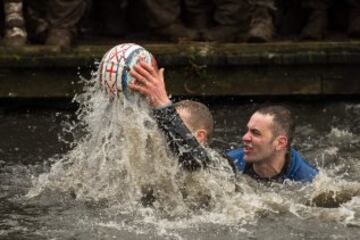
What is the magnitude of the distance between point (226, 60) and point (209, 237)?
14.5 ft

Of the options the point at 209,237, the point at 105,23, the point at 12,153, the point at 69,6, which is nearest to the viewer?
the point at 209,237

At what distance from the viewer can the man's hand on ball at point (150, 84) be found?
6.16 metres

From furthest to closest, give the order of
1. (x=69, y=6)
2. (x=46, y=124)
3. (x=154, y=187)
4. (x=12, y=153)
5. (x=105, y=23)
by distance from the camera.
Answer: (x=105, y=23)
(x=69, y=6)
(x=46, y=124)
(x=12, y=153)
(x=154, y=187)

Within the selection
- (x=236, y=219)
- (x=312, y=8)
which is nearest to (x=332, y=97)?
(x=312, y=8)

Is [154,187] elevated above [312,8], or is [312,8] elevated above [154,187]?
[312,8]

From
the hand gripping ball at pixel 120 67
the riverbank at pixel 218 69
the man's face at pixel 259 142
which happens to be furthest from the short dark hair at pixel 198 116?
the riverbank at pixel 218 69

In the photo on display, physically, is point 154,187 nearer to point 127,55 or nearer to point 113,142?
point 113,142

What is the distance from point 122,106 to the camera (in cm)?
637

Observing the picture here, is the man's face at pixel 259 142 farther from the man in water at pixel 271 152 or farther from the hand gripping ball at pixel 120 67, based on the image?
the hand gripping ball at pixel 120 67

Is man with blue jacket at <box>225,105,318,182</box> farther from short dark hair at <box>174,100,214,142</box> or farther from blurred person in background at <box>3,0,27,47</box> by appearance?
blurred person in background at <box>3,0,27,47</box>

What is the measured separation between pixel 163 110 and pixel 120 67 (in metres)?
0.37

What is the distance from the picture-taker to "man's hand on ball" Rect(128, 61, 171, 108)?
6165mm

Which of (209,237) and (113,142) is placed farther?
(113,142)

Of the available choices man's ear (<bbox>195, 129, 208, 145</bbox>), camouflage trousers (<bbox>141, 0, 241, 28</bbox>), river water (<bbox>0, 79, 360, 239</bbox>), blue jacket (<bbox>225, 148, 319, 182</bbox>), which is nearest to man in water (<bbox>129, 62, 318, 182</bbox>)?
blue jacket (<bbox>225, 148, 319, 182</bbox>)
